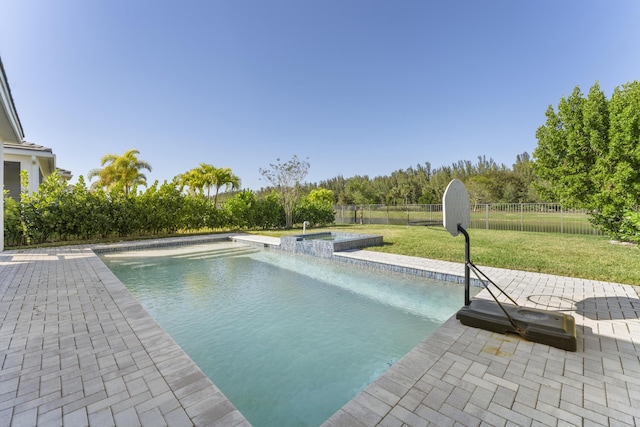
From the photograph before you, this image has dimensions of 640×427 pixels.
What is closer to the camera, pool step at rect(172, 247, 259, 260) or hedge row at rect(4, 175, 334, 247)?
pool step at rect(172, 247, 259, 260)

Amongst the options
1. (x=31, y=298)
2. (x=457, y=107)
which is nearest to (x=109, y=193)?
(x=31, y=298)

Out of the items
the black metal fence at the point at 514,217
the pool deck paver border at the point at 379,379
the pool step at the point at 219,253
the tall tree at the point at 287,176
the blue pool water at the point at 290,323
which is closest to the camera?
the pool deck paver border at the point at 379,379

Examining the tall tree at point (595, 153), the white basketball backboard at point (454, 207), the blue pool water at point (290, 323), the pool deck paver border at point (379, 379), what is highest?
the tall tree at point (595, 153)

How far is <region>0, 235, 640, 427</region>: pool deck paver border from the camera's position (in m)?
1.80

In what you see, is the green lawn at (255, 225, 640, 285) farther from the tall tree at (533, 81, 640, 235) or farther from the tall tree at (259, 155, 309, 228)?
the tall tree at (259, 155, 309, 228)

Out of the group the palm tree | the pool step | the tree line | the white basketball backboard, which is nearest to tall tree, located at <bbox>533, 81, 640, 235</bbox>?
the white basketball backboard

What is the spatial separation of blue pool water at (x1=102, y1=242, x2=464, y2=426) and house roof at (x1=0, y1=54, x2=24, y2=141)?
13.1 ft

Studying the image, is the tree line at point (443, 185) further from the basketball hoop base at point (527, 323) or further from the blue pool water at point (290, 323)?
the basketball hoop base at point (527, 323)

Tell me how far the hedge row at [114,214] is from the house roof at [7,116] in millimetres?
2743

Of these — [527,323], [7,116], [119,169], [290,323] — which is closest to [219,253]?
[7,116]

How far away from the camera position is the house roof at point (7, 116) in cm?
496

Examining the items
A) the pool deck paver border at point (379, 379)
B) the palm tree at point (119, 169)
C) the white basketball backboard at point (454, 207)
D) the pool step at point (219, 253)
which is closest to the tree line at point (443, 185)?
the pool step at point (219, 253)

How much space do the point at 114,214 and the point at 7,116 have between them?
5746 mm

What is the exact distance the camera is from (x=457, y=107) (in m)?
19.4
